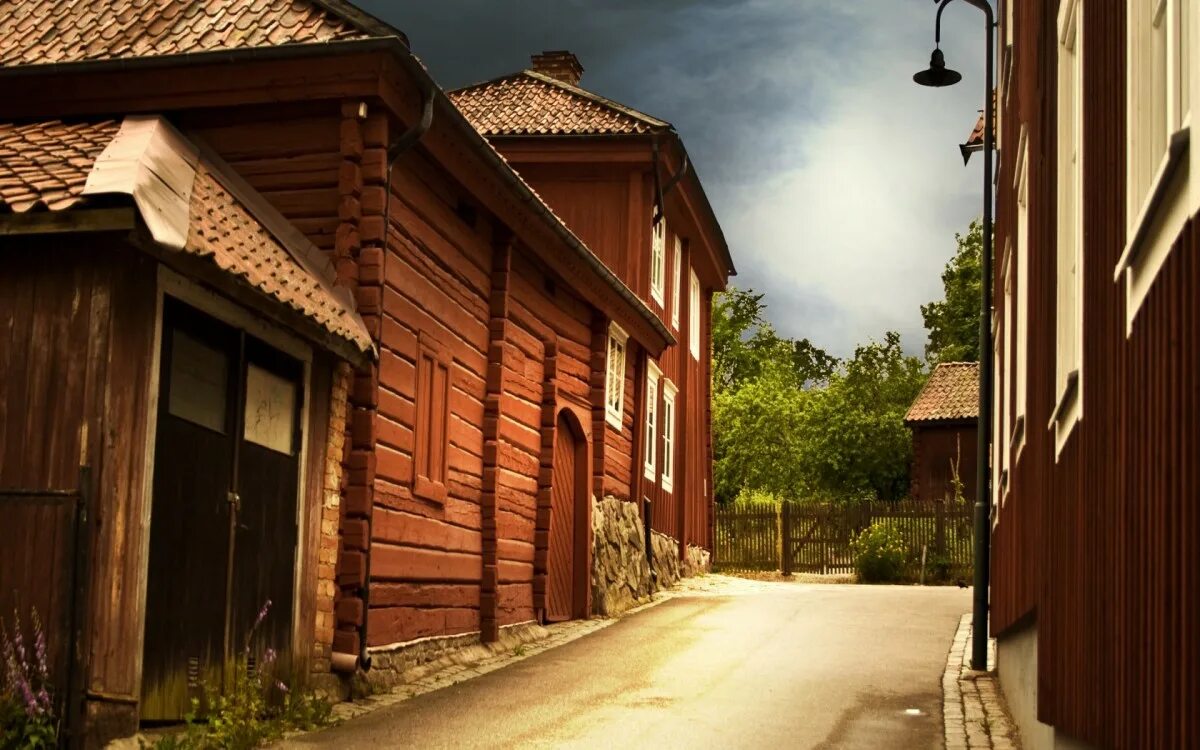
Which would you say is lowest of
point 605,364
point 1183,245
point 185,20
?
point 1183,245

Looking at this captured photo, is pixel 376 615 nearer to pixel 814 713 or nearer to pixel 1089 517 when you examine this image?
pixel 814 713

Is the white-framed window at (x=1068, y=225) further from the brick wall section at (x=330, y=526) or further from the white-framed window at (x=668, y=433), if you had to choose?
the white-framed window at (x=668, y=433)

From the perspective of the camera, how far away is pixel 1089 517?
5.23 metres

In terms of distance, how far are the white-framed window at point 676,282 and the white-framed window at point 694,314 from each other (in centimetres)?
102

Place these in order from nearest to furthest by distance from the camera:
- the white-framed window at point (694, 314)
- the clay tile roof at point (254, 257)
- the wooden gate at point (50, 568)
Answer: the wooden gate at point (50, 568) → the clay tile roof at point (254, 257) → the white-framed window at point (694, 314)

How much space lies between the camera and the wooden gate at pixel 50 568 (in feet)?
26.7

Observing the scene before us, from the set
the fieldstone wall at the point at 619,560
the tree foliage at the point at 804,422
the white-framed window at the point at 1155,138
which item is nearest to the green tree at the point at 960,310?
the tree foliage at the point at 804,422

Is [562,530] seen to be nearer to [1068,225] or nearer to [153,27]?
[153,27]

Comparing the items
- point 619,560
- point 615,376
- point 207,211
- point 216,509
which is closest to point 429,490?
point 216,509

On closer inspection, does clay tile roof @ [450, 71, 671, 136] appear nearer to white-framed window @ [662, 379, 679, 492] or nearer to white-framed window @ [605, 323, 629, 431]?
white-framed window @ [605, 323, 629, 431]

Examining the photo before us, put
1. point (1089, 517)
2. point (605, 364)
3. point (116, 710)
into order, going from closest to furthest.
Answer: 1. point (1089, 517)
2. point (116, 710)
3. point (605, 364)

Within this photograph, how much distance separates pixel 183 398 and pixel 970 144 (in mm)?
13542

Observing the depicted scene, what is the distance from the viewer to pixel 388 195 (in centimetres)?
1190

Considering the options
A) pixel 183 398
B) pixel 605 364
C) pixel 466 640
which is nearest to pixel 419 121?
pixel 183 398
